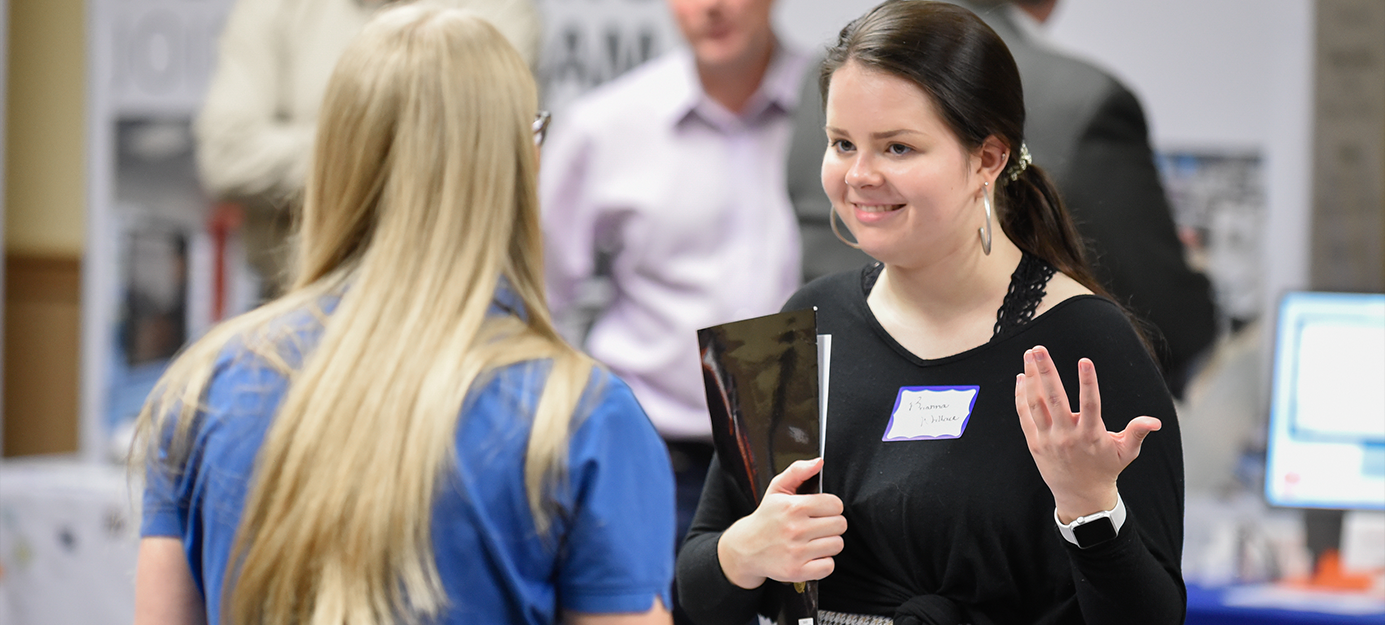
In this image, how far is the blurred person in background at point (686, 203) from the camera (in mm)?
2773

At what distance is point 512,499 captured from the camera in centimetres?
114

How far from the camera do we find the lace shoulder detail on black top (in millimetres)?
1308

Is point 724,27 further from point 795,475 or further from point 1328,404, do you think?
point 795,475

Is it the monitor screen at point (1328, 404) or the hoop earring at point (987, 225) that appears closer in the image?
the hoop earring at point (987, 225)

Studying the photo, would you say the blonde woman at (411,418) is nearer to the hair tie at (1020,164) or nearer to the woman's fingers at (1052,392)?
the woman's fingers at (1052,392)

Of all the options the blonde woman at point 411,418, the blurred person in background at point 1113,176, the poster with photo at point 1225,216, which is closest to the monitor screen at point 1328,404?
the blurred person in background at point 1113,176

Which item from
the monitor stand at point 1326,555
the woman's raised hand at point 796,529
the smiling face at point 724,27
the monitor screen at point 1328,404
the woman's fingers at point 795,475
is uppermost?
the smiling face at point 724,27

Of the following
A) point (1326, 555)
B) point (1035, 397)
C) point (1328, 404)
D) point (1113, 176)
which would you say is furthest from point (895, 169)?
point (1326, 555)

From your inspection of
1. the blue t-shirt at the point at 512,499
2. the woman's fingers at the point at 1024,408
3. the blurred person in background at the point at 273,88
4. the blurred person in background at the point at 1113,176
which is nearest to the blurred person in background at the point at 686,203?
the blurred person in background at the point at 273,88

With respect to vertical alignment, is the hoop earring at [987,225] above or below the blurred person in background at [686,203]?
above

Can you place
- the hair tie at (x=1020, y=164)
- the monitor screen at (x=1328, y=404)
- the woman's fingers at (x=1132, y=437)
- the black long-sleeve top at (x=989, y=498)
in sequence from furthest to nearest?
the monitor screen at (x=1328, y=404) → the hair tie at (x=1020, y=164) → the black long-sleeve top at (x=989, y=498) → the woman's fingers at (x=1132, y=437)

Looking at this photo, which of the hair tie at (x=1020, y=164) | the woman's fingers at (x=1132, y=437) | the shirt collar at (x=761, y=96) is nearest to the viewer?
the woman's fingers at (x=1132, y=437)

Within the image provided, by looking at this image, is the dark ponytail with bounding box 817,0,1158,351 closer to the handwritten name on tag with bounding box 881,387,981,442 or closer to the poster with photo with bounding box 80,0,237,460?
the handwritten name on tag with bounding box 881,387,981,442

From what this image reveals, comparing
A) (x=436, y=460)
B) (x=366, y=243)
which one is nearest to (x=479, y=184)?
(x=366, y=243)
